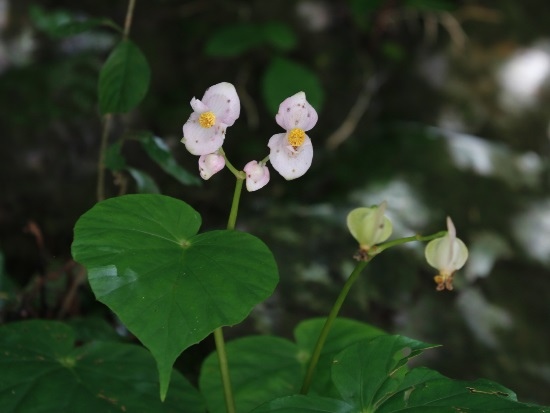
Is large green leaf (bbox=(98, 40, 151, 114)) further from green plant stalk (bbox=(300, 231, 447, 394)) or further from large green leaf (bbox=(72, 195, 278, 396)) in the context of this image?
green plant stalk (bbox=(300, 231, 447, 394))

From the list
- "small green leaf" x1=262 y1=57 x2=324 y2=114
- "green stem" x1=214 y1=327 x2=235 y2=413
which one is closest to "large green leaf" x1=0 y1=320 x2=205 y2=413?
"green stem" x1=214 y1=327 x2=235 y2=413

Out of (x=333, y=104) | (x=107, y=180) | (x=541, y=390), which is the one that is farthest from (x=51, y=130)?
(x=541, y=390)

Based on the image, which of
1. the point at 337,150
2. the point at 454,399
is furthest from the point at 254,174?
the point at 337,150

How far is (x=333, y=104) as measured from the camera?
3.05 meters

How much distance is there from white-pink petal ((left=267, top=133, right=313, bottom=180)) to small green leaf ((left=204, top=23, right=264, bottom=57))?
176cm

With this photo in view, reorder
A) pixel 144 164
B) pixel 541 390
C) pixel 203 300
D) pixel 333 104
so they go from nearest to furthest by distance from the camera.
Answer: pixel 203 300, pixel 541 390, pixel 144 164, pixel 333 104

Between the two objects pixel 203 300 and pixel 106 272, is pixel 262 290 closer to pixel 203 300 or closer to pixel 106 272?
pixel 203 300

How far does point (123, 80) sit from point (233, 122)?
18.3 inches

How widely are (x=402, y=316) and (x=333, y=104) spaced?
1239 millimetres

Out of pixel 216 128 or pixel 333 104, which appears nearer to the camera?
pixel 216 128

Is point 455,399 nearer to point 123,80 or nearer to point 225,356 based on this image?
point 225,356

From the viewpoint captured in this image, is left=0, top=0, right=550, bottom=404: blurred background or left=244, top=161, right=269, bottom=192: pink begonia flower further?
left=0, top=0, right=550, bottom=404: blurred background

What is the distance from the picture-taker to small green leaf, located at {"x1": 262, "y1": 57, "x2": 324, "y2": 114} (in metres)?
2.75

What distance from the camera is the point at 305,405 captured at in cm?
99
